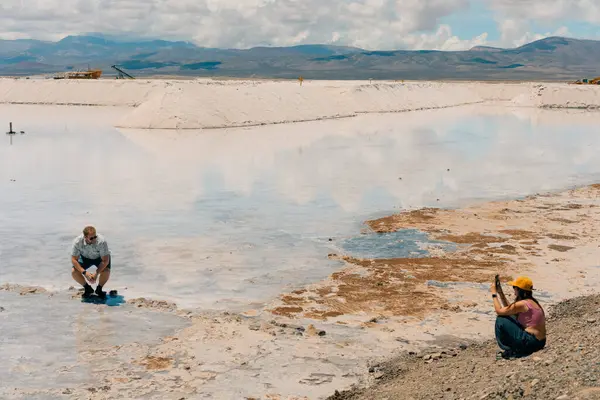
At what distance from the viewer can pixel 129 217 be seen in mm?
15531

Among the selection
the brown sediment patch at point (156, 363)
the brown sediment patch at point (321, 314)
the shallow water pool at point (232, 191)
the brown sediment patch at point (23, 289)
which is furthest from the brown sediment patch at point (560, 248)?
the brown sediment patch at point (23, 289)

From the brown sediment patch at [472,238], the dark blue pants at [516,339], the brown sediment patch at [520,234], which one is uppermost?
the dark blue pants at [516,339]

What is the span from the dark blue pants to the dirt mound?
12 cm

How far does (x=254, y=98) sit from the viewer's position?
46312 mm

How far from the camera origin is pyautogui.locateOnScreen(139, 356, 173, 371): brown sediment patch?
7848mm

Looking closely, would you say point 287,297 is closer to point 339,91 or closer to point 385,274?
point 385,274

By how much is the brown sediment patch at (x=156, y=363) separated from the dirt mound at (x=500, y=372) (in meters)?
2.06

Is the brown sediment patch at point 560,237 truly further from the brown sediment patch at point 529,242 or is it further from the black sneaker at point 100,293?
the black sneaker at point 100,293

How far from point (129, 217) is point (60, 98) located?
5648cm

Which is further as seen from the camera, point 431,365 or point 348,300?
point 348,300

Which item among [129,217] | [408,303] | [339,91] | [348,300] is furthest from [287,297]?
[339,91]

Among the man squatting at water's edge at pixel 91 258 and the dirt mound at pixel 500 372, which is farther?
the man squatting at water's edge at pixel 91 258

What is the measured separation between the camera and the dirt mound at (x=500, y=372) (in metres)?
5.96

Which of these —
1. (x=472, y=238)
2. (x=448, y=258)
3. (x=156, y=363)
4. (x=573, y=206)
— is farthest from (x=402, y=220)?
(x=156, y=363)
